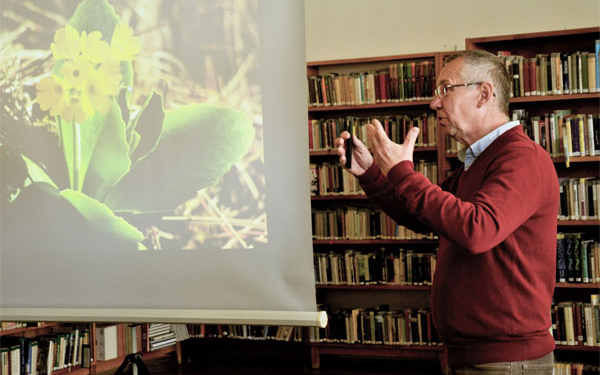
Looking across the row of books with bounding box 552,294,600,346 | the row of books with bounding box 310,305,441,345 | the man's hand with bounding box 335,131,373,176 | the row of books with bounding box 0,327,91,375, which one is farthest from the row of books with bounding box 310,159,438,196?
the man's hand with bounding box 335,131,373,176

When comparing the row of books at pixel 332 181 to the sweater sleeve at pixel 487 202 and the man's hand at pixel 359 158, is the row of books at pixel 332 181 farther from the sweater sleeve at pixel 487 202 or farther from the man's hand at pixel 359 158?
the sweater sleeve at pixel 487 202

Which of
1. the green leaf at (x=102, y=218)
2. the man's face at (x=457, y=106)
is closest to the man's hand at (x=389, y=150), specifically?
the man's face at (x=457, y=106)

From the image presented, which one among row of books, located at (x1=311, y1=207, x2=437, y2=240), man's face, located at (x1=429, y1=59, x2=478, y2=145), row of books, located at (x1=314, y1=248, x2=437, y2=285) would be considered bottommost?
row of books, located at (x1=314, y1=248, x2=437, y2=285)

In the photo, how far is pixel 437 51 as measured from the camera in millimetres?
6039

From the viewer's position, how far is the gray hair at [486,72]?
2252mm

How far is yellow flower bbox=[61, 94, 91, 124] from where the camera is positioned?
2.85m

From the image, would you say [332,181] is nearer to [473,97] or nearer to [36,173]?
[36,173]

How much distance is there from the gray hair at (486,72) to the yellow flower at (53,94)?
1.55 metres

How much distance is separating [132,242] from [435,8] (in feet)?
13.4

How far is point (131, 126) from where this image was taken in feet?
9.11

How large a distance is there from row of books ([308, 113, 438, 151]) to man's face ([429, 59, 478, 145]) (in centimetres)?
342

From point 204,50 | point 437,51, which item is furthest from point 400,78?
point 204,50

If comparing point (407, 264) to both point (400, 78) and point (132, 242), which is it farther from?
point (132, 242)

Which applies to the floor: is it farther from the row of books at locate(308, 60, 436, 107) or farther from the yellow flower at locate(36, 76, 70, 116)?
the yellow flower at locate(36, 76, 70, 116)
